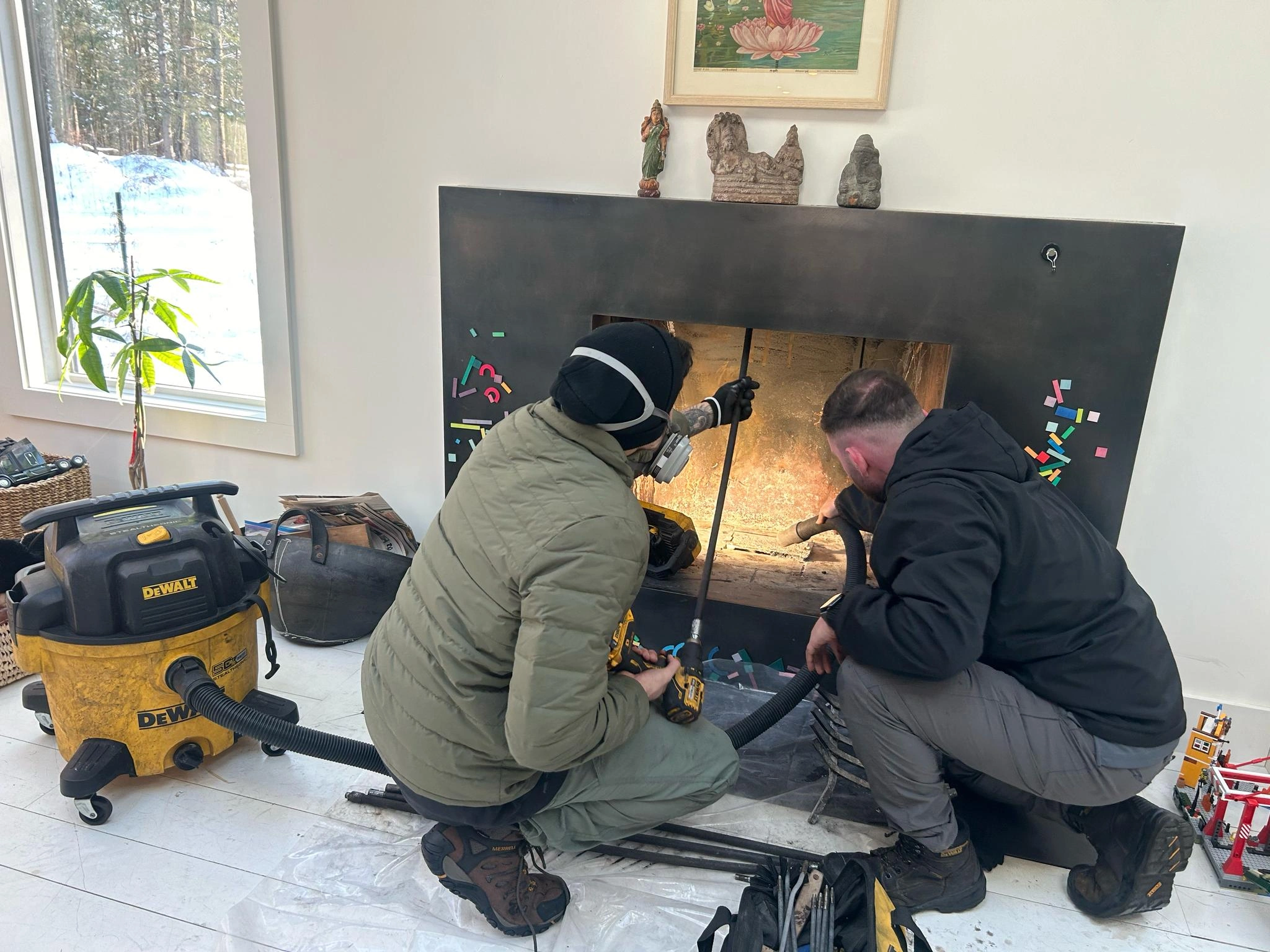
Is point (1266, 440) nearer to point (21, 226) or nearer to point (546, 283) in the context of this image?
point (546, 283)

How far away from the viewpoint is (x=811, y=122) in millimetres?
1904

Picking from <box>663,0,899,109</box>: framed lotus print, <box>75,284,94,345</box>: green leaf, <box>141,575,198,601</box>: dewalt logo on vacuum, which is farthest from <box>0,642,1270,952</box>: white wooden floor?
<box>663,0,899,109</box>: framed lotus print

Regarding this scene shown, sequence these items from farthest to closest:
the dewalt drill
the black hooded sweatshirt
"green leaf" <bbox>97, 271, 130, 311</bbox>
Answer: "green leaf" <bbox>97, 271, 130, 311</bbox> → the dewalt drill → the black hooded sweatshirt

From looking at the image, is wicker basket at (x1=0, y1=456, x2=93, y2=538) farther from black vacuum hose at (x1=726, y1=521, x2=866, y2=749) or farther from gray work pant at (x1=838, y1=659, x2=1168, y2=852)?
gray work pant at (x1=838, y1=659, x2=1168, y2=852)

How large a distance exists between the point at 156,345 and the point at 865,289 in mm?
2065

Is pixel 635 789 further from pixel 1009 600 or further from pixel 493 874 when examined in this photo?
pixel 1009 600

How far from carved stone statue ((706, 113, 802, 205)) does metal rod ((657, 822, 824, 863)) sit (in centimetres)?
142

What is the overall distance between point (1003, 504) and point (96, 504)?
5.74ft

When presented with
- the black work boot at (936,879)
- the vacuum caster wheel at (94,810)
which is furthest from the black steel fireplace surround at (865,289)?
the vacuum caster wheel at (94,810)

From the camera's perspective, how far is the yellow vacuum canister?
155 cm

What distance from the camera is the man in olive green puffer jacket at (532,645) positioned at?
112 cm

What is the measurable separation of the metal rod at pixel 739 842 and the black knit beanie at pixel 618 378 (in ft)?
2.85

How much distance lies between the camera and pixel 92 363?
2.44m

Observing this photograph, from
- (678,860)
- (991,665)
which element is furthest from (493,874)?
(991,665)
